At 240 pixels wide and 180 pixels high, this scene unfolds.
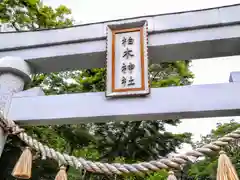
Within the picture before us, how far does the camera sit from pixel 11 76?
1.87 metres

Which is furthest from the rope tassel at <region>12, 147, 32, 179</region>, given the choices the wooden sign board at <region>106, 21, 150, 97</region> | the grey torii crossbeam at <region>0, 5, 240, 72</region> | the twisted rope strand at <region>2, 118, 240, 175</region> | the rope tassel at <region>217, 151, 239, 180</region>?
the rope tassel at <region>217, 151, 239, 180</region>

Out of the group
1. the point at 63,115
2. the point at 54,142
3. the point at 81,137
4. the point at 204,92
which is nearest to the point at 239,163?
the point at 81,137

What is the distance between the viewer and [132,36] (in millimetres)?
1866

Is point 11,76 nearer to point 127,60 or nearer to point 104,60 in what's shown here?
point 104,60

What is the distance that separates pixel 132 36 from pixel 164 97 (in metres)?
0.54

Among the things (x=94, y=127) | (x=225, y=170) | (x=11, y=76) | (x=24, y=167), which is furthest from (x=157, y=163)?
(x=94, y=127)

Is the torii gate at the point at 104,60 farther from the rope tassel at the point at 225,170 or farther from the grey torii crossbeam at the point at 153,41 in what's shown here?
the rope tassel at the point at 225,170

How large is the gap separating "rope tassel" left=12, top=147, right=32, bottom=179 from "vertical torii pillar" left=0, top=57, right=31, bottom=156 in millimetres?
435

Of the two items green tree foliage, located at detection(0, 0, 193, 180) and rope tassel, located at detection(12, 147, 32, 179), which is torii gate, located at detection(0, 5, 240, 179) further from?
green tree foliage, located at detection(0, 0, 193, 180)

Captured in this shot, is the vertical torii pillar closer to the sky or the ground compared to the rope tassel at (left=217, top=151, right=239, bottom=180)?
closer to the sky

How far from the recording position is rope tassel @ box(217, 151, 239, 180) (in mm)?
1190

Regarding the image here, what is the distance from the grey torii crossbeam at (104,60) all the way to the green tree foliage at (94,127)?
8.32ft

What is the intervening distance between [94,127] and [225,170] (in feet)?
15.3

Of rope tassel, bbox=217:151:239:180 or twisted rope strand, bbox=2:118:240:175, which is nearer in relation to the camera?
rope tassel, bbox=217:151:239:180
